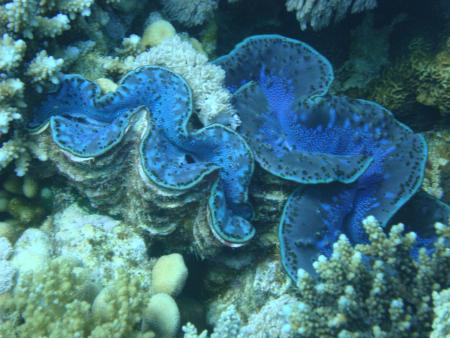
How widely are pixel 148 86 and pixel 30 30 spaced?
728 mm

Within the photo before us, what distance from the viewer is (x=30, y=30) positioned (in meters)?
2.39

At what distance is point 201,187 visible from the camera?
7.94 feet

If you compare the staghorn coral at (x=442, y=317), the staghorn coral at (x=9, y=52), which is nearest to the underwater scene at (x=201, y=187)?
the staghorn coral at (x=9, y=52)

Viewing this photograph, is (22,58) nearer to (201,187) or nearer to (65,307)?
(201,187)

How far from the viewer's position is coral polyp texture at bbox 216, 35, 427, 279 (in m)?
2.52

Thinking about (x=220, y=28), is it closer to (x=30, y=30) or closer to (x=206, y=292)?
(x=30, y=30)

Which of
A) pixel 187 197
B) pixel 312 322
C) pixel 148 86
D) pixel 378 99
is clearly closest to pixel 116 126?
pixel 148 86

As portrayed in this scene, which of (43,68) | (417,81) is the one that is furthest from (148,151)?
(417,81)

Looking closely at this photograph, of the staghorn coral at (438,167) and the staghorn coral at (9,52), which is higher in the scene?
the staghorn coral at (438,167)

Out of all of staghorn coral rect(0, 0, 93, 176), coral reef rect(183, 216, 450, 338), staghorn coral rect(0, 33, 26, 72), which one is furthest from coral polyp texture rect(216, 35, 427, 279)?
staghorn coral rect(0, 33, 26, 72)

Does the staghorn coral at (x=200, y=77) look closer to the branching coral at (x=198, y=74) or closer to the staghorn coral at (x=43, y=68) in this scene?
the branching coral at (x=198, y=74)

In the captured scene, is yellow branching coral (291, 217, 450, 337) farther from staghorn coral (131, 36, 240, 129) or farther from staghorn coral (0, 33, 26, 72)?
staghorn coral (0, 33, 26, 72)

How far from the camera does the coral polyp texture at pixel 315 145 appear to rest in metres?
2.52

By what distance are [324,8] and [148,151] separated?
5.17ft
